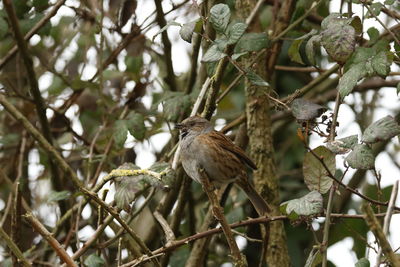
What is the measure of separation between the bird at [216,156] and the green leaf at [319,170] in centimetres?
84

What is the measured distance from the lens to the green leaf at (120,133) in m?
3.92

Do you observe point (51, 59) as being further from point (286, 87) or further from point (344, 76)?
point (344, 76)

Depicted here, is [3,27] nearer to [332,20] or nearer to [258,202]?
[258,202]

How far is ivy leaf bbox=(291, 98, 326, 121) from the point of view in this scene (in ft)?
8.89

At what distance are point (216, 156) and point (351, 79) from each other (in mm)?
1278

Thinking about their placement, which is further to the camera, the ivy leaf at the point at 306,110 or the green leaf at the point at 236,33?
the green leaf at the point at 236,33

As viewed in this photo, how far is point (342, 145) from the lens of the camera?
2.67 metres

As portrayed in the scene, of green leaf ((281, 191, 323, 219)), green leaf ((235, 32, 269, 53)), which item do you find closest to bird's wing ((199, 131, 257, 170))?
green leaf ((235, 32, 269, 53))

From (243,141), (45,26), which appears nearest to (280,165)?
(243,141)

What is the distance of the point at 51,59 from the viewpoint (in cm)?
466

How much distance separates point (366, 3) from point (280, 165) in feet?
10.2

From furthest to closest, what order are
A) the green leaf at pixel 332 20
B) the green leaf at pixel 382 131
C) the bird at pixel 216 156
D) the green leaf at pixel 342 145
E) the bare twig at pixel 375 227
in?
the bird at pixel 216 156 → the green leaf at pixel 332 20 → the green leaf at pixel 342 145 → the green leaf at pixel 382 131 → the bare twig at pixel 375 227

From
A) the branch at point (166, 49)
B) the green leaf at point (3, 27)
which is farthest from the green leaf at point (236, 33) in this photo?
the green leaf at point (3, 27)

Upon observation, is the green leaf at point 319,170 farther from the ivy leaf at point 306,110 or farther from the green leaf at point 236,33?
the green leaf at point 236,33
